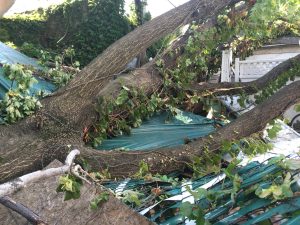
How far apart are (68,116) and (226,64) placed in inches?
200

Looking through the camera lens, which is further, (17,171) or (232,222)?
(17,171)

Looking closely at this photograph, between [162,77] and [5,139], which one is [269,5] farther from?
[5,139]

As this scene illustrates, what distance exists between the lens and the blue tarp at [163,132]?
549 centimetres

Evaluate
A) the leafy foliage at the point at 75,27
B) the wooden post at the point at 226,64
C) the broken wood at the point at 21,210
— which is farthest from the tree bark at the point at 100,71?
the leafy foliage at the point at 75,27

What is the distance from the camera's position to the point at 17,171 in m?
3.58

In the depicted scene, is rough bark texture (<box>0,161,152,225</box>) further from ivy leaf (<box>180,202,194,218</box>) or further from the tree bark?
the tree bark

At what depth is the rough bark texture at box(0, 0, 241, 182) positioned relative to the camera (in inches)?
145

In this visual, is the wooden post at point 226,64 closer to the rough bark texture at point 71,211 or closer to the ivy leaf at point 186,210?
the rough bark texture at point 71,211

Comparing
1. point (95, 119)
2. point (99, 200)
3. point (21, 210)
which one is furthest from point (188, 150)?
point (21, 210)

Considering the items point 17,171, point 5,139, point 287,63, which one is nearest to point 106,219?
point 17,171

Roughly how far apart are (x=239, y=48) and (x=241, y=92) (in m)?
2.19

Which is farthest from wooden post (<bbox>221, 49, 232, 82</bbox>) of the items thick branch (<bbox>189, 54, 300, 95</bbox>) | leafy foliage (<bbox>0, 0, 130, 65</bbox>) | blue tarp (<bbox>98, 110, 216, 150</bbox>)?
leafy foliage (<bbox>0, 0, 130, 65</bbox>)

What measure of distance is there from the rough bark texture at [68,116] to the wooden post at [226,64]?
3599mm

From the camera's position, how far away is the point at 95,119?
4.71 meters
